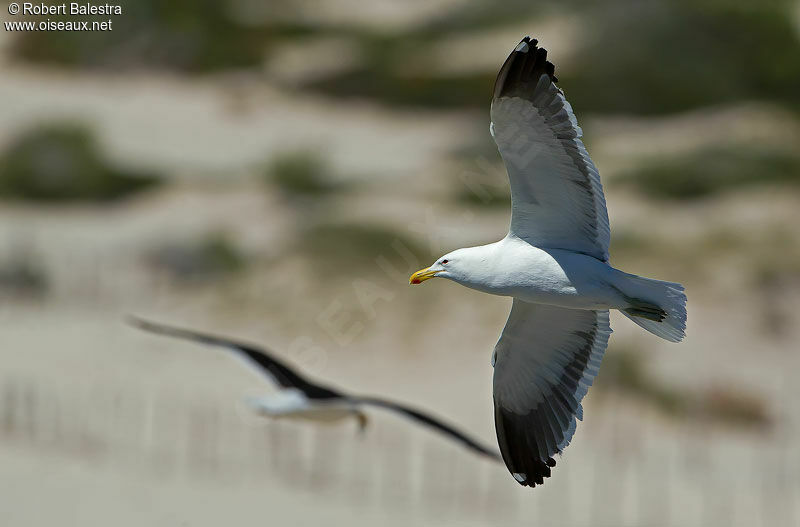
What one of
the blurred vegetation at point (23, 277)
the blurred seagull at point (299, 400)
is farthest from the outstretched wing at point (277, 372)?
the blurred vegetation at point (23, 277)

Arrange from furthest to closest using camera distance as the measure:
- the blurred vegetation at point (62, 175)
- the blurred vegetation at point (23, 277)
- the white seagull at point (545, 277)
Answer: the blurred vegetation at point (62, 175)
the blurred vegetation at point (23, 277)
the white seagull at point (545, 277)

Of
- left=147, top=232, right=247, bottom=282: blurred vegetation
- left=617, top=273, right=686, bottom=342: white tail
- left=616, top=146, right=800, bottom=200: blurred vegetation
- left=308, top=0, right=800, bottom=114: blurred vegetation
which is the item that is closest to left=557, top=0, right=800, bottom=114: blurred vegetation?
left=308, top=0, right=800, bottom=114: blurred vegetation

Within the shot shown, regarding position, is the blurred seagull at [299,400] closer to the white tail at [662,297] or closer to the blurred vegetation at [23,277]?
the white tail at [662,297]

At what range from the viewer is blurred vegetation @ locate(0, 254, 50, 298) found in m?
18.2

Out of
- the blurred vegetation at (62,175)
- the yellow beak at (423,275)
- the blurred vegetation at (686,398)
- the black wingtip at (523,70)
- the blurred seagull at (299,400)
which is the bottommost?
the blurred vegetation at (686,398)

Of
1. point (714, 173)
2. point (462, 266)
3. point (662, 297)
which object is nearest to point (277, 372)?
point (462, 266)

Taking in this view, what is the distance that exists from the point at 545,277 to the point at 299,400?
9.55 ft

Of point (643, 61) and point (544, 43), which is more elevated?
point (544, 43)

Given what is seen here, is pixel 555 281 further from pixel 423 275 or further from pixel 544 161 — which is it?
pixel 423 275

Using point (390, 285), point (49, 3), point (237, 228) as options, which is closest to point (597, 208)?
point (390, 285)

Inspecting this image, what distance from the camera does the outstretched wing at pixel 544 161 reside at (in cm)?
489

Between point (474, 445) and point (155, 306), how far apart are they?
1082 centimetres

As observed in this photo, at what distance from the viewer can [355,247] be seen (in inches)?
696

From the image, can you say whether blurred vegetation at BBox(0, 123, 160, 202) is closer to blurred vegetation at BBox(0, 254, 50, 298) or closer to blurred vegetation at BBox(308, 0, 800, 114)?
blurred vegetation at BBox(0, 254, 50, 298)
